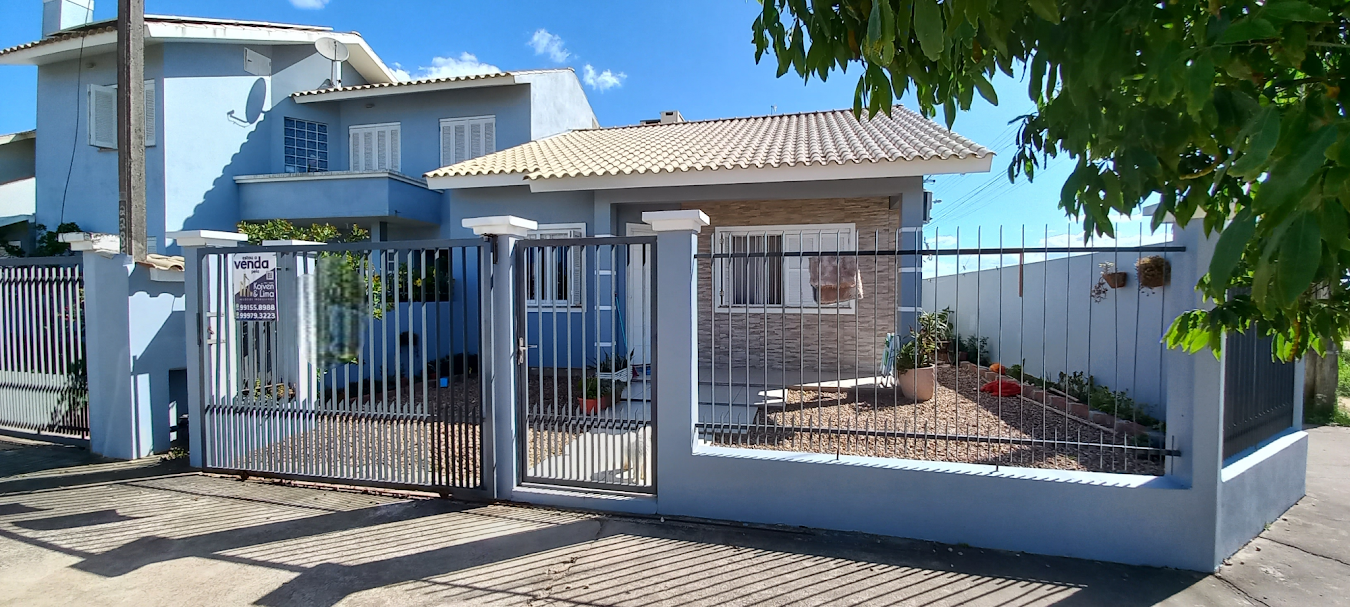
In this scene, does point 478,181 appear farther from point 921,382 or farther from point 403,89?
point 921,382

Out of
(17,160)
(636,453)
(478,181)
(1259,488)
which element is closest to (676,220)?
(636,453)

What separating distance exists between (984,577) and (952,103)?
2.84m

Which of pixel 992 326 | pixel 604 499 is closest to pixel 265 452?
pixel 604 499

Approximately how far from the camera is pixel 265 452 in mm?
5234

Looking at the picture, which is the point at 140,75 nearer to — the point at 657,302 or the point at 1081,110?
the point at 657,302

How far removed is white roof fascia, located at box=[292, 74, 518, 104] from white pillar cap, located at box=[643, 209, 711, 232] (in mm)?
8788

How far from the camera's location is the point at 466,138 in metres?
12.2

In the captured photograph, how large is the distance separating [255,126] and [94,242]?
7536 mm

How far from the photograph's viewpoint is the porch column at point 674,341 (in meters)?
4.23

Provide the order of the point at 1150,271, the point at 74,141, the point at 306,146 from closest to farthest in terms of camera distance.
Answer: the point at 1150,271
the point at 74,141
the point at 306,146

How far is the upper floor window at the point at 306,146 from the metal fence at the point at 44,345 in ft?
21.5

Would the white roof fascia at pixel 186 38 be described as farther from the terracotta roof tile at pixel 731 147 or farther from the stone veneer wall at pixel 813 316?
the stone veneer wall at pixel 813 316

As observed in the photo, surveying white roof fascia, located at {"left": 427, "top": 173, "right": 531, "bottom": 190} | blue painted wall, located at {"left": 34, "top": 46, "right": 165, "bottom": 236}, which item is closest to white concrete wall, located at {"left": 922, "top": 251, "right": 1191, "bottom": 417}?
white roof fascia, located at {"left": 427, "top": 173, "right": 531, "bottom": 190}

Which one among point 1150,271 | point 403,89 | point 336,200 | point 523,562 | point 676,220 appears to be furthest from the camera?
point 403,89
